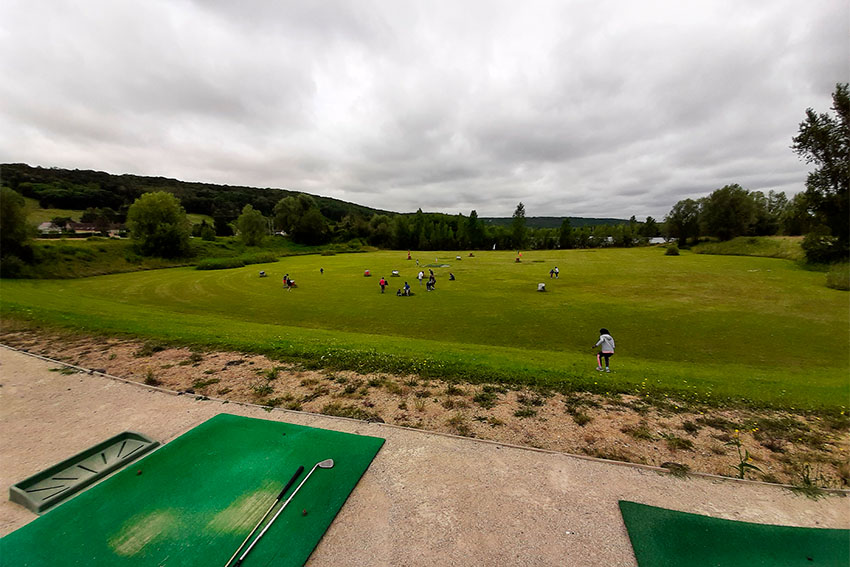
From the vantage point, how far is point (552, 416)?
810cm

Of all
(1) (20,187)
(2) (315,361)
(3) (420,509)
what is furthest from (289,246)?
(1) (20,187)

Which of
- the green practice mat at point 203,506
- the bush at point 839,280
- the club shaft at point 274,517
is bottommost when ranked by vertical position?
the green practice mat at point 203,506

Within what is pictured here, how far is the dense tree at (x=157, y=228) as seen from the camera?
2363 inches

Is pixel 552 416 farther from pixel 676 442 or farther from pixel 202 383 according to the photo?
pixel 202 383

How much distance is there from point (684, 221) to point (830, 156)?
7266 cm

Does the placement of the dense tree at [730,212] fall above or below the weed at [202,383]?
above

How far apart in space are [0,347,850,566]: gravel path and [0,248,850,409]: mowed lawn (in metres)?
4.20

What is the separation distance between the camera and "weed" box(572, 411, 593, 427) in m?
7.77

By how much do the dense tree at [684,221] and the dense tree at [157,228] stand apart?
449 feet

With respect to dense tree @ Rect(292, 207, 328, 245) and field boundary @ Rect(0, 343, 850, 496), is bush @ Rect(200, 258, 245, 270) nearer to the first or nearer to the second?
dense tree @ Rect(292, 207, 328, 245)

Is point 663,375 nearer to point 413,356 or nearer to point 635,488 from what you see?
point 635,488

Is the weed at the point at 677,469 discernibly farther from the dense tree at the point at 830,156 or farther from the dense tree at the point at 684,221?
the dense tree at the point at 684,221

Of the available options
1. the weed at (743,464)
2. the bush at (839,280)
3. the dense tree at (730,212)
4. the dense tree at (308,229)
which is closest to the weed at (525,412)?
the weed at (743,464)

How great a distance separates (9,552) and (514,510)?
24.9 feet
